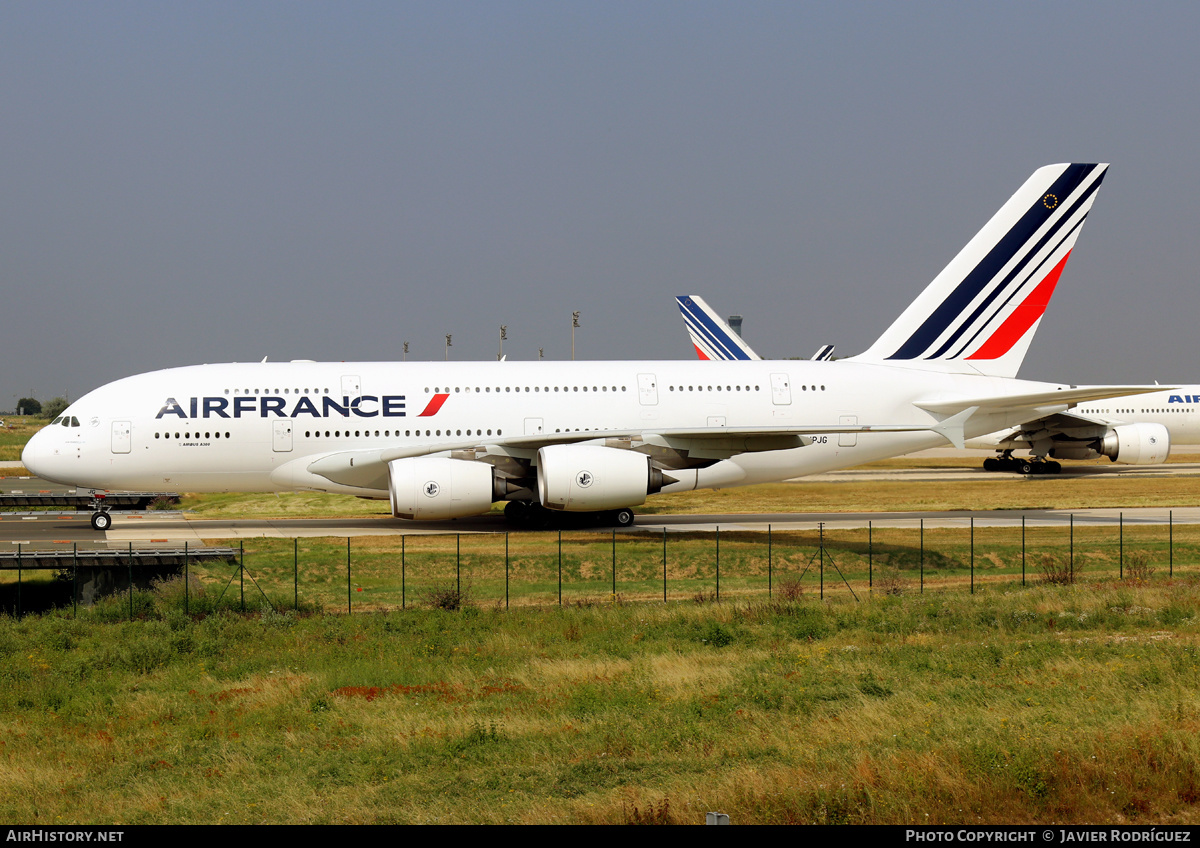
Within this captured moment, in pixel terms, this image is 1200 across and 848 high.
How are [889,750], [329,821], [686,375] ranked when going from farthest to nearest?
1. [686,375]
2. [889,750]
3. [329,821]

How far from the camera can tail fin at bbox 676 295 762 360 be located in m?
80.4

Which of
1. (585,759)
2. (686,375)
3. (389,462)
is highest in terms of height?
(686,375)

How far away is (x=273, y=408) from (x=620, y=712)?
20226mm

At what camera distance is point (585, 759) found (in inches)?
574

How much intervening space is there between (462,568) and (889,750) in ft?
57.7

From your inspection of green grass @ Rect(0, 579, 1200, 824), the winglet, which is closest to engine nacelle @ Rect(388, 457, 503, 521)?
green grass @ Rect(0, 579, 1200, 824)

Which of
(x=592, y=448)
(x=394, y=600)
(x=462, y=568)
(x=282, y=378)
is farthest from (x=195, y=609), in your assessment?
(x=592, y=448)

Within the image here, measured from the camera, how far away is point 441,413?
34000 millimetres

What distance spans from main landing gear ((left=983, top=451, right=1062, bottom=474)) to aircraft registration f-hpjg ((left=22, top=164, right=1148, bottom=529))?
20755 millimetres

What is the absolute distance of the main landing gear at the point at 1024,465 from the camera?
183 feet

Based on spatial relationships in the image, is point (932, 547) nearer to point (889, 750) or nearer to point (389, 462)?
point (389, 462)

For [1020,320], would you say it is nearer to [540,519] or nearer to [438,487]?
[540,519]

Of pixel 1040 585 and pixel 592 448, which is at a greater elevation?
pixel 592 448

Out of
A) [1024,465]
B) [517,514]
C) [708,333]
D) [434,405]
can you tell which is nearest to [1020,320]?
[517,514]
